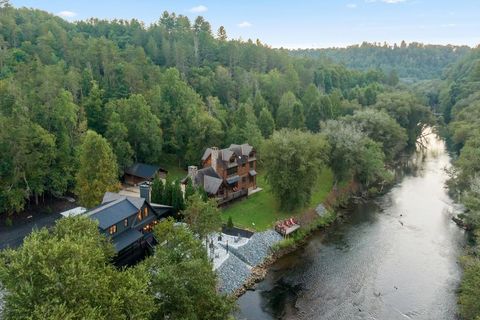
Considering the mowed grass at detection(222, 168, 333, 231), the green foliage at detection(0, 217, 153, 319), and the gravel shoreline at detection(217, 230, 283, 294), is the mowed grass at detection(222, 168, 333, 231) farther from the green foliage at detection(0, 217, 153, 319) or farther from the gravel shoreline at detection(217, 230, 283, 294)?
the green foliage at detection(0, 217, 153, 319)

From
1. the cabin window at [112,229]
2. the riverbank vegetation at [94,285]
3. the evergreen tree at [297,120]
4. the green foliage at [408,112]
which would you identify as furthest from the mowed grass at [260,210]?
the green foliage at [408,112]

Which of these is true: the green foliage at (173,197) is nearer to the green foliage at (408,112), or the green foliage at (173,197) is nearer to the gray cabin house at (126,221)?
the gray cabin house at (126,221)

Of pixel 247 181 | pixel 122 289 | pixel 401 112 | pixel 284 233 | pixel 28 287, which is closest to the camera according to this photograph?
pixel 28 287

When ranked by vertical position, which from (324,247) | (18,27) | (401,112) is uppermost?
(18,27)

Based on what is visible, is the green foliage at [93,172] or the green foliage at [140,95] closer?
the green foliage at [93,172]

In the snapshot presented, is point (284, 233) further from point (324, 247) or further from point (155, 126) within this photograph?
point (155, 126)

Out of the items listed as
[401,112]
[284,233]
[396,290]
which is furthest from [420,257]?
[401,112]
